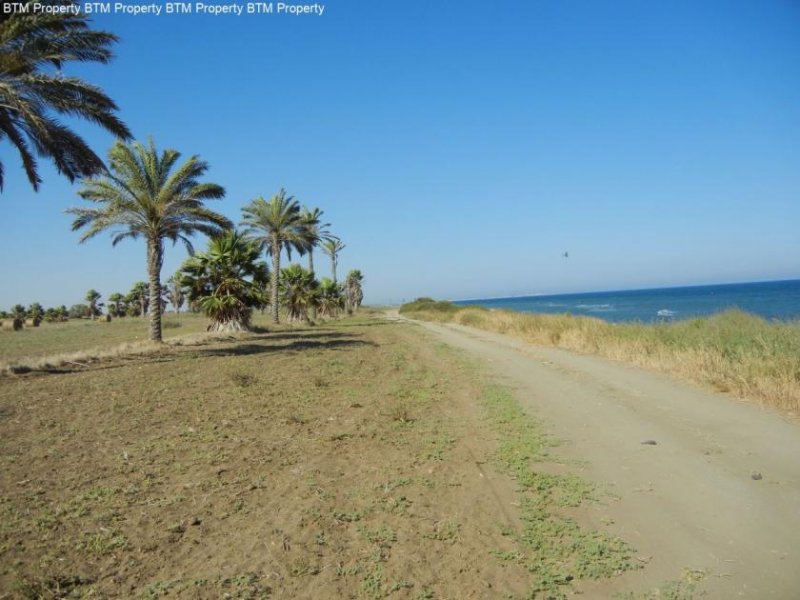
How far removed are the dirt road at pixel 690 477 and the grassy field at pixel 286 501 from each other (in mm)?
345

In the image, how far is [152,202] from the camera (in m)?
19.2

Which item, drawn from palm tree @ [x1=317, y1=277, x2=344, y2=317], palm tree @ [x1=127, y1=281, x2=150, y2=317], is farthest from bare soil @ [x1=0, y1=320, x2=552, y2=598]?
palm tree @ [x1=127, y1=281, x2=150, y2=317]

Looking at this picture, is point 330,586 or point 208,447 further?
point 208,447

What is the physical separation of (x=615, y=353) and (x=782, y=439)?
318 inches

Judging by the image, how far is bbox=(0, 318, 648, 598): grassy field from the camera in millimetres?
3529

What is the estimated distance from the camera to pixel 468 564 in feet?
12.2

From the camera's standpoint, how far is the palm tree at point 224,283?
86.4 ft

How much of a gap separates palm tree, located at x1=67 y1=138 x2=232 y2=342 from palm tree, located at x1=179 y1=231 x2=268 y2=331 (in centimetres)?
610

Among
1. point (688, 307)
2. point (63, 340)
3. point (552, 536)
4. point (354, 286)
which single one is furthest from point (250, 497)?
point (354, 286)

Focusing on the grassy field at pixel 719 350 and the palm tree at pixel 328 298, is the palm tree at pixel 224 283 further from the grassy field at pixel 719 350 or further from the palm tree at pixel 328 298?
the palm tree at pixel 328 298

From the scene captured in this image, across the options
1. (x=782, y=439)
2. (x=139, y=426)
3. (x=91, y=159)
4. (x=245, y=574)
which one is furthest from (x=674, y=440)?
(x=91, y=159)

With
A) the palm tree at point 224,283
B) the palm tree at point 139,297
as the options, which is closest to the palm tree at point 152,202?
the palm tree at point 224,283

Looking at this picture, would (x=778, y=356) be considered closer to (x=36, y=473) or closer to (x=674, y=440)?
(x=674, y=440)

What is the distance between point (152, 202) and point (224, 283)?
8064 millimetres
